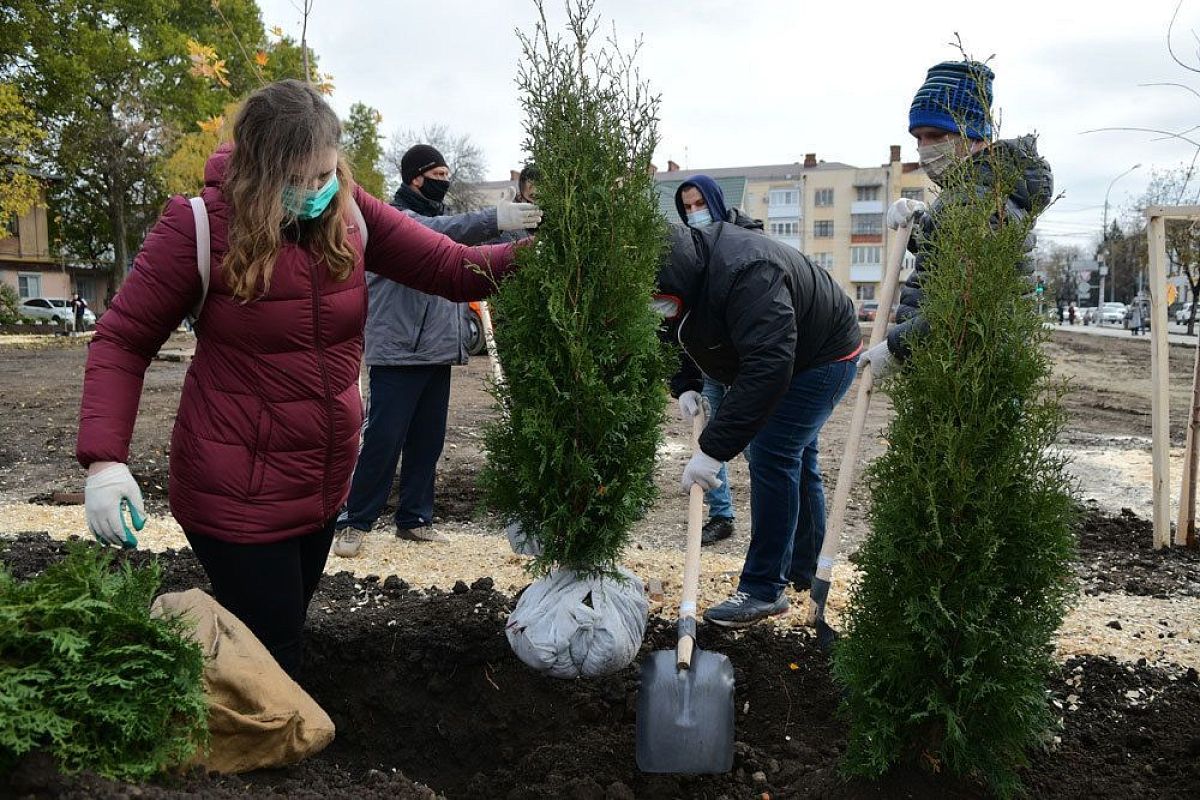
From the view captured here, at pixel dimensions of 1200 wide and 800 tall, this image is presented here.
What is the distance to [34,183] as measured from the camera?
79.8 ft

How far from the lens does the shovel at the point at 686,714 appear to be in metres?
3.12

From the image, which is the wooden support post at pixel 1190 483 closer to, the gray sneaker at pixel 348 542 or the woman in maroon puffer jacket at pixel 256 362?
the gray sneaker at pixel 348 542

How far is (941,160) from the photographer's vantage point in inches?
154

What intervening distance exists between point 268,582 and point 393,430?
233 cm

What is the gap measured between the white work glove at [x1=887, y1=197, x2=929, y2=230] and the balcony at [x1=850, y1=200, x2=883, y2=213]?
261ft

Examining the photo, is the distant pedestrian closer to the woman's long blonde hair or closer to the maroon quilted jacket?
the maroon quilted jacket

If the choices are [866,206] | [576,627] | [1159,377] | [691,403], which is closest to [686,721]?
[576,627]

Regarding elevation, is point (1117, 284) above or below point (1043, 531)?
above

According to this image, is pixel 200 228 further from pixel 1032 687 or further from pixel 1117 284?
pixel 1117 284

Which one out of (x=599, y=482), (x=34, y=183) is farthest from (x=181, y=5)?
(x=599, y=482)

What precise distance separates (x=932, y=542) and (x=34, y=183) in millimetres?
27562

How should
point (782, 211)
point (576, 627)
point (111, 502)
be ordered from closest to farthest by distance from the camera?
point (111, 502)
point (576, 627)
point (782, 211)

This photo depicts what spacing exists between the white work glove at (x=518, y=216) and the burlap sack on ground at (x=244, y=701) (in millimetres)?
1713

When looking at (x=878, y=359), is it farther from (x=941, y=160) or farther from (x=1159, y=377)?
(x=1159, y=377)
